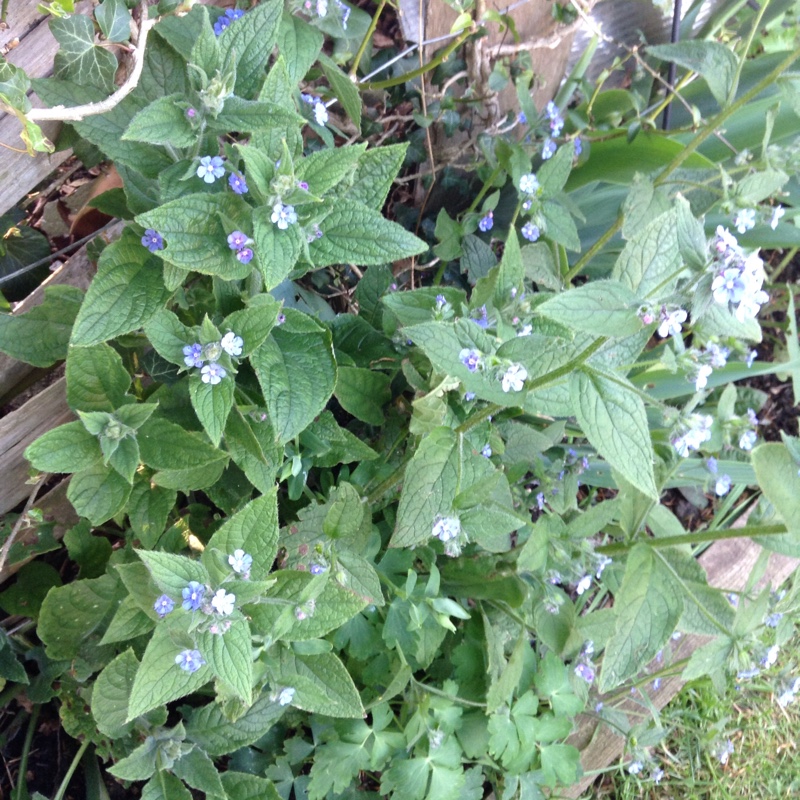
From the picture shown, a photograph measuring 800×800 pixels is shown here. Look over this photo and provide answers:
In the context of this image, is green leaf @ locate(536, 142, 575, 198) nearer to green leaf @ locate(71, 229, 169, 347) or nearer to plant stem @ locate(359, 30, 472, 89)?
plant stem @ locate(359, 30, 472, 89)

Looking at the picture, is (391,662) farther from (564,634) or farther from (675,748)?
(675,748)

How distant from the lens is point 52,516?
1531 mm

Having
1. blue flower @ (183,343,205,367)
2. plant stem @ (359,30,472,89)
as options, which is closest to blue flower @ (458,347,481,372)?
blue flower @ (183,343,205,367)

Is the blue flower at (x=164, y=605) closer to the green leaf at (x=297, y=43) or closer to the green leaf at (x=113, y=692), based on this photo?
the green leaf at (x=113, y=692)

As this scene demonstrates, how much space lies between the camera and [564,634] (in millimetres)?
1515

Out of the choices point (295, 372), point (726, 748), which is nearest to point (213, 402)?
point (295, 372)

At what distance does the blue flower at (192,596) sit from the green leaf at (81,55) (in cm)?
80

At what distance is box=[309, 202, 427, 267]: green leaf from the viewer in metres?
1.10

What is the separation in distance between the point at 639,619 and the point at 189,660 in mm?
742

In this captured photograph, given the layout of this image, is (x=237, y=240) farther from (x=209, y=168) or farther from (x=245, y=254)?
(x=209, y=168)

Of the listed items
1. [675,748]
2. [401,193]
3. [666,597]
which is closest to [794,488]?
[666,597]

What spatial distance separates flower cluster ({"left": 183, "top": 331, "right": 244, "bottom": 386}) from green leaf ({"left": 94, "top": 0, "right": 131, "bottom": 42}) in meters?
0.50

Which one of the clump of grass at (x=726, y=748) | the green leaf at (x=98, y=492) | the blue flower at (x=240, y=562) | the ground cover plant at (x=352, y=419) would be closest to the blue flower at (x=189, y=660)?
the ground cover plant at (x=352, y=419)

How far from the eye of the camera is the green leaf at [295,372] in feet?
3.65
